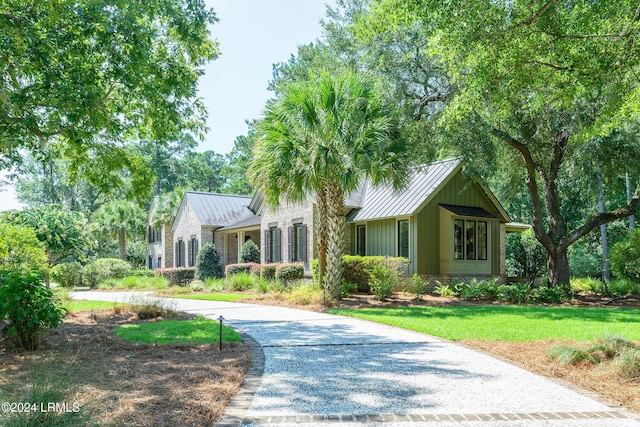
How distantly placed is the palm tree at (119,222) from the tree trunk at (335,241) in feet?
89.9

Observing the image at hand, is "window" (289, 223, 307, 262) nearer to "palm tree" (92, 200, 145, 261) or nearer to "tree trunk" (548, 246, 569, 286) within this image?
"tree trunk" (548, 246, 569, 286)

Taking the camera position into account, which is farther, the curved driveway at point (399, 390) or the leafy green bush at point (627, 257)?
the leafy green bush at point (627, 257)

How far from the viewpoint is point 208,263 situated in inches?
1168

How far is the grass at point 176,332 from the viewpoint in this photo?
30.0ft

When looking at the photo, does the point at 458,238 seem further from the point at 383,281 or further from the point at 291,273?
the point at 291,273

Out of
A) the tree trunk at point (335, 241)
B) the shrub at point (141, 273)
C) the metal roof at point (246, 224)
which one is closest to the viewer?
the tree trunk at point (335, 241)

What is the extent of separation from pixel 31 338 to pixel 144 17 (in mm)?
7399

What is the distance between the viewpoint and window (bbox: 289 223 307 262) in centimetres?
2447

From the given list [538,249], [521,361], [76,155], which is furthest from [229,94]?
[521,361]

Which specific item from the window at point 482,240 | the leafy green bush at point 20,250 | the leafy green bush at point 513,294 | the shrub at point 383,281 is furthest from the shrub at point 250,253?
the leafy green bush at point 20,250

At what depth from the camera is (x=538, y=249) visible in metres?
29.6

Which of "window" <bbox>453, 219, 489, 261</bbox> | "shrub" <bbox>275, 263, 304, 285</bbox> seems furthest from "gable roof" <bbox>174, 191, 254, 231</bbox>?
"window" <bbox>453, 219, 489, 261</bbox>

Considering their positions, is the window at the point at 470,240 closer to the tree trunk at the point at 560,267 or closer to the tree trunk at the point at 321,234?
the tree trunk at the point at 560,267

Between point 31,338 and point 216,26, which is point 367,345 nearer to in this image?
point 31,338
